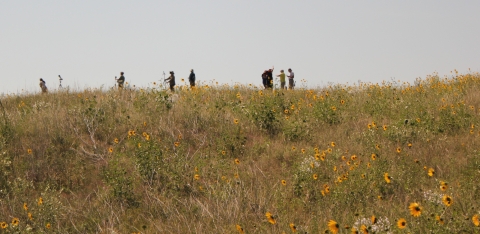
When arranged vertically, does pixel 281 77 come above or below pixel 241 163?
above

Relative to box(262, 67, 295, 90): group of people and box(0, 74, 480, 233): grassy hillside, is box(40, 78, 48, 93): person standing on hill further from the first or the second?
box(262, 67, 295, 90): group of people

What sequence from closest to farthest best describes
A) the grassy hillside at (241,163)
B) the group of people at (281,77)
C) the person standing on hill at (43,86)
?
the grassy hillside at (241,163), the person standing on hill at (43,86), the group of people at (281,77)

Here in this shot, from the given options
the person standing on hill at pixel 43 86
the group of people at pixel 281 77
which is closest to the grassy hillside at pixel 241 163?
the person standing on hill at pixel 43 86

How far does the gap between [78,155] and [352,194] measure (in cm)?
549

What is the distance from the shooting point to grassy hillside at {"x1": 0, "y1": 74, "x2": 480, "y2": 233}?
572cm

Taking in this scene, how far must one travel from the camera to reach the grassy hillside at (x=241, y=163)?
5.72 meters

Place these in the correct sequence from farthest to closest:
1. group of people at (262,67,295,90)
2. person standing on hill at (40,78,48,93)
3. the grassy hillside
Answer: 1. group of people at (262,67,295,90)
2. person standing on hill at (40,78,48,93)
3. the grassy hillside

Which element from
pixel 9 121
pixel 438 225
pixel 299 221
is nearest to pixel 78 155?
pixel 9 121

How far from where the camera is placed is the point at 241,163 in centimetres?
830

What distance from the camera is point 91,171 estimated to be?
8414 mm

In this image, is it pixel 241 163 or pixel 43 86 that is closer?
pixel 241 163

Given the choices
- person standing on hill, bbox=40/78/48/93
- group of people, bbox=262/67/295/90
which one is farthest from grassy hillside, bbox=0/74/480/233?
group of people, bbox=262/67/295/90

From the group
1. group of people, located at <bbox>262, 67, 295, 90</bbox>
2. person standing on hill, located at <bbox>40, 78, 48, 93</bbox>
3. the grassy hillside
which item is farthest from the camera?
group of people, located at <bbox>262, 67, 295, 90</bbox>

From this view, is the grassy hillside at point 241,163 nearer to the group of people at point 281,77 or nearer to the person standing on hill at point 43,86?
the person standing on hill at point 43,86
